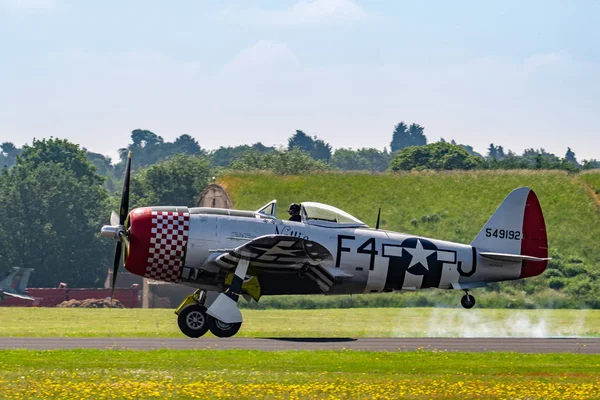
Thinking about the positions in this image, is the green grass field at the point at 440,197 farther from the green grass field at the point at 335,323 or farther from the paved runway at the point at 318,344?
the paved runway at the point at 318,344

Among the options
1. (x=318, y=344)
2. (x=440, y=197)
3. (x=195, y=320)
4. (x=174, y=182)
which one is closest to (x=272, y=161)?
(x=174, y=182)

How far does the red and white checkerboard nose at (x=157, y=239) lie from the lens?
71.8ft

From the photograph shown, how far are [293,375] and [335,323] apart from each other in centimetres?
1353

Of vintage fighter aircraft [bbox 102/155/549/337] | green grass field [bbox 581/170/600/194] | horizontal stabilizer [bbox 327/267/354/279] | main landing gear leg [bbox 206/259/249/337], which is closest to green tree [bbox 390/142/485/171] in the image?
green grass field [bbox 581/170/600/194]

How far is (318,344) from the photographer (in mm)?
22219

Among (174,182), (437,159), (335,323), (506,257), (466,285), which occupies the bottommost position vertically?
(335,323)

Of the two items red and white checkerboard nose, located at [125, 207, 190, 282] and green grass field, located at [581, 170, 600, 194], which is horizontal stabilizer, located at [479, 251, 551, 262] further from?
green grass field, located at [581, 170, 600, 194]

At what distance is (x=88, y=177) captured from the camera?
88.2 m

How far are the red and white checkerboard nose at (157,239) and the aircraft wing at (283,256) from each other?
921 mm

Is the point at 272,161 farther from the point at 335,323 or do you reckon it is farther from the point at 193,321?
the point at 193,321

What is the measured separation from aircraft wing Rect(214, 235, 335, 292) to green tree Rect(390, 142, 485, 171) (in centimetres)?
6272

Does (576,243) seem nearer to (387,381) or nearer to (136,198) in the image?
(387,381)

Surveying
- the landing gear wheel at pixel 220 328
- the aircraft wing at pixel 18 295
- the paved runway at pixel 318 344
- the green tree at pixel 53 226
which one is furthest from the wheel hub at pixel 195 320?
the green tree at pixel 53 226

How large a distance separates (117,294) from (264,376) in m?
31.0
